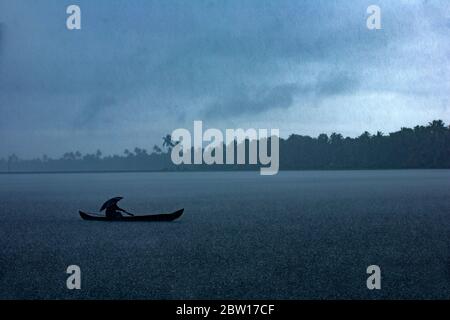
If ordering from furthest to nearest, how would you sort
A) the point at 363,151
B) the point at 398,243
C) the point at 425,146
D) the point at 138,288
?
1. the point at 363,151
2. the point at 425,146
3. the point at 398,243
4. the point at 138,288

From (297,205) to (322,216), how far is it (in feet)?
21.5

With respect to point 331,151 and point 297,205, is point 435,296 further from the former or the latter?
point 331,151

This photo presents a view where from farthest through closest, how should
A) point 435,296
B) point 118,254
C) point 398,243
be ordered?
point 398,243
point 118,254
point 435,296

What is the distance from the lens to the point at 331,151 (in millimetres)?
→ 184000

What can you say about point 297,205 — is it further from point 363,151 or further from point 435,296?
point 363,151

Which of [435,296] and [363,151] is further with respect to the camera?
[363,151]

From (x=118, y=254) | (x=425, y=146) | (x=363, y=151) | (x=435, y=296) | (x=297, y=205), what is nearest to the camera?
(x=435, y=296)

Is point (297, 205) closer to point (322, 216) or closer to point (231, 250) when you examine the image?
point (322, 216)

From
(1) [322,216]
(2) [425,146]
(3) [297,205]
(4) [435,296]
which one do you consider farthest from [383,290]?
(2) [425,146]

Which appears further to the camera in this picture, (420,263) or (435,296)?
(420,263)
